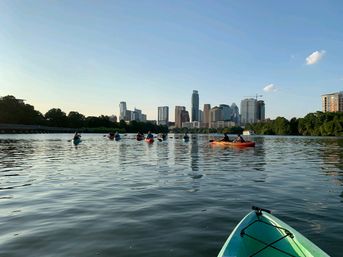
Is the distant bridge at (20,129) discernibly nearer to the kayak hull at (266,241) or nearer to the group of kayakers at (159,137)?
the group of kayakers at (159,137)

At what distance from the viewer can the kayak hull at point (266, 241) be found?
7328 mm

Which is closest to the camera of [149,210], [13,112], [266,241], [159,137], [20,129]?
[266,241]

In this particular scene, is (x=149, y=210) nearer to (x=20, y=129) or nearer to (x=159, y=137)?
(x=159, y=137)

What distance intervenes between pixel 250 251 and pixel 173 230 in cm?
337

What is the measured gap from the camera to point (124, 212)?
13.0 m

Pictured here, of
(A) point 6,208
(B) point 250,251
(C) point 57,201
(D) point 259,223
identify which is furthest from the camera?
(C) point 57,201

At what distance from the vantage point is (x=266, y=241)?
26.9 feet

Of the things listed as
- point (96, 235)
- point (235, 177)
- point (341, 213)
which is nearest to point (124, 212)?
point (96, 235)

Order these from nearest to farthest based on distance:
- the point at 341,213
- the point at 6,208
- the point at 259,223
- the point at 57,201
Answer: the point at 259,223 < the point at 341,213 < the point at 6,208 < the point at 57,201

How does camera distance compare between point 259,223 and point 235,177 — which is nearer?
point 259,223

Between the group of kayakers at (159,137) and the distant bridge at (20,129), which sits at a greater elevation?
the distant bridge at (20,129)

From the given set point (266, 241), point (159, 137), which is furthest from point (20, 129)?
point (266, 241)

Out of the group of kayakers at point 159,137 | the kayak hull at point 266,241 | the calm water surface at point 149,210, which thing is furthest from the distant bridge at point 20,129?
the kayak hull at point 266,241

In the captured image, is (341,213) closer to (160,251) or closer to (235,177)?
(160,251)
